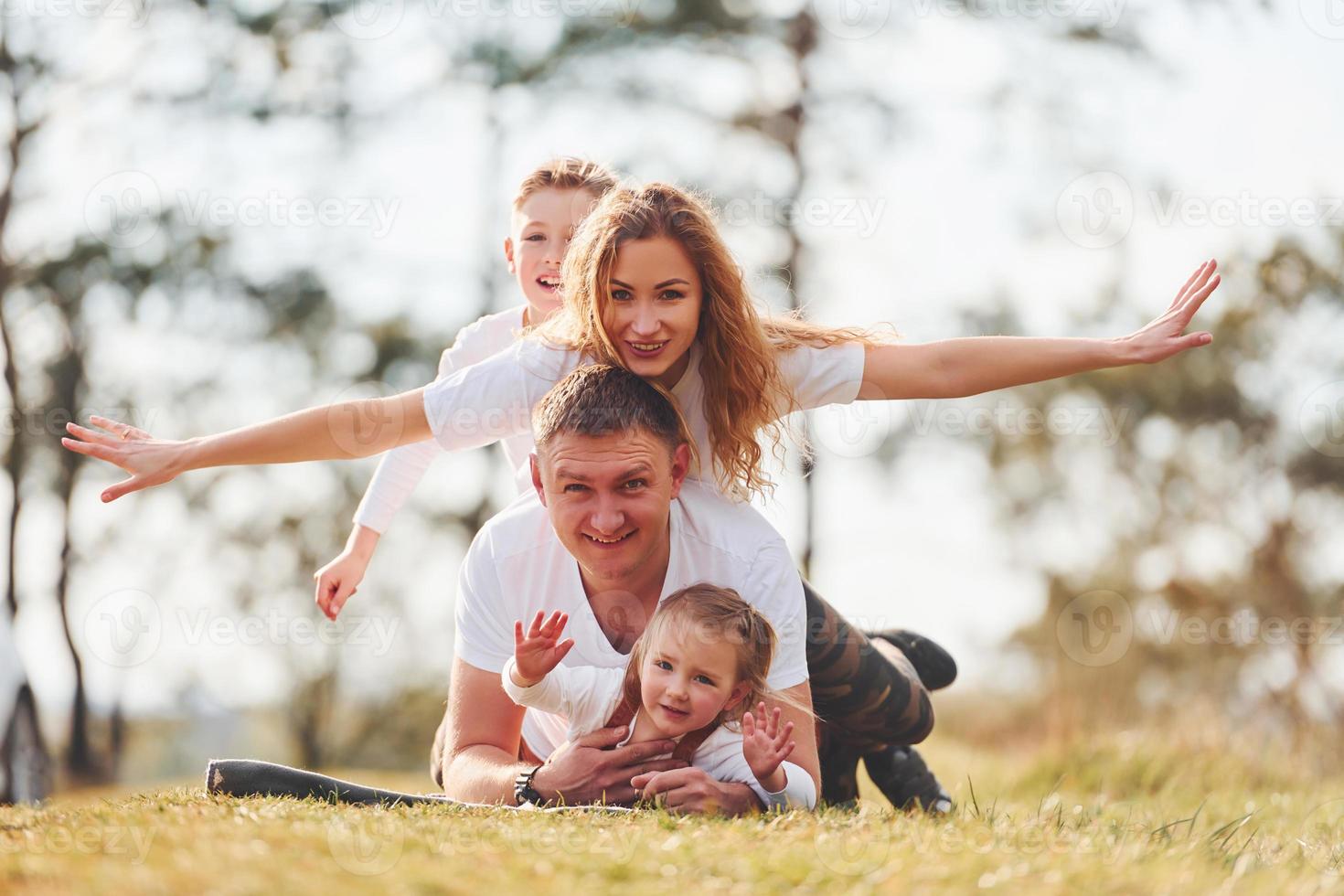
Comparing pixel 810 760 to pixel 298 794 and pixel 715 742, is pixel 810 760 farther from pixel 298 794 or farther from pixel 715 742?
pixel 298 794

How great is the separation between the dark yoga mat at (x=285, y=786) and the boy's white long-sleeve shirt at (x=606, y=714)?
1.14 ft

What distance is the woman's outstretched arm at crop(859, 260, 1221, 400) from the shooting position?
13.5 feet

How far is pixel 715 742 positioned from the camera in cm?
370

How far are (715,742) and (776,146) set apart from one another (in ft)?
30.0

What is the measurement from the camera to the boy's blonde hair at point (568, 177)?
16.6 ft

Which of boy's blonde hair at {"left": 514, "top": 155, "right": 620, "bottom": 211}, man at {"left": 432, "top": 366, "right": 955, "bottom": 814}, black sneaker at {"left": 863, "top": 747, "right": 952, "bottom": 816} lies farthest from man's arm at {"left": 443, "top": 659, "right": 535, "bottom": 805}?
boy's blonde hair at {"left": 514, "top": 155, "right": 620, "bottom": 211}

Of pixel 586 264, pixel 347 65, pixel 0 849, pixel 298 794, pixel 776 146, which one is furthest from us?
pixel 347 65

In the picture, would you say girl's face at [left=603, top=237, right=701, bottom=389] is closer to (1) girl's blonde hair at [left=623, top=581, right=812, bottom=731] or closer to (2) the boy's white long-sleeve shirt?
(1) girl's blonde hair at [left=623, top=581, right=812, bottom=731]

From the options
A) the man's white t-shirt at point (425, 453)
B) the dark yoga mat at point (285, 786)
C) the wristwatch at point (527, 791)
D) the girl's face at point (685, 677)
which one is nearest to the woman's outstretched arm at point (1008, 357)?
the girl's face at point (685, 677)

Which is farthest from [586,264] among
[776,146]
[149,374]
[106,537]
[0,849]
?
[106,537]

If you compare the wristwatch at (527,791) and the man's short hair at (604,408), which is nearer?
the wristwatch at (527,791)

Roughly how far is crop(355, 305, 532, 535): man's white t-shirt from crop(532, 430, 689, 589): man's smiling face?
1220 millimetres

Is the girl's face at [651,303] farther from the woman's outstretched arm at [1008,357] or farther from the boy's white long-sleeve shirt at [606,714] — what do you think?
the boy's white long-sleeve shirt at [606,714]

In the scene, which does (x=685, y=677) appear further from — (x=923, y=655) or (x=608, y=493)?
(x=923, y=655)
